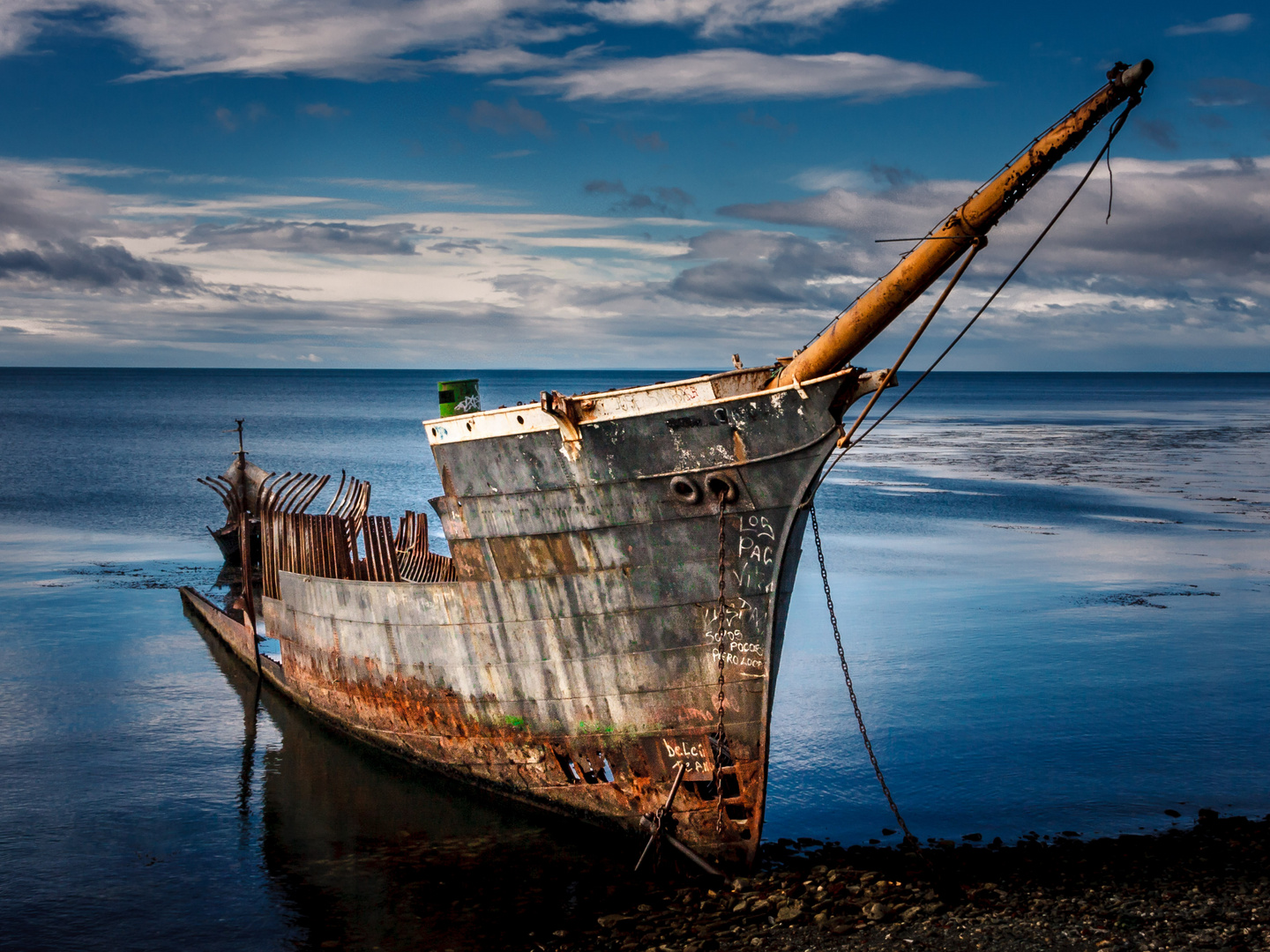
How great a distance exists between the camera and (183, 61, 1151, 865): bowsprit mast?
10.1 metres

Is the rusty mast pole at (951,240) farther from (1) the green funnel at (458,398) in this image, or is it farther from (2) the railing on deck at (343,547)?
(2) the railing on deck at (343,547)

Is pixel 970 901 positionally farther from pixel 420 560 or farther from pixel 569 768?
pixel 420 560

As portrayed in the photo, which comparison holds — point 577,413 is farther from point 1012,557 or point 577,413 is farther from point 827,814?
point 1012,557

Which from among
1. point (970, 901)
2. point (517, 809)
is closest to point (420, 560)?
point (517, 809)

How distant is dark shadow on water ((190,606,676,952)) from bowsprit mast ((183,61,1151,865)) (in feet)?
1.63

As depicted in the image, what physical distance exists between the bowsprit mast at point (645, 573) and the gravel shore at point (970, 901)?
95 centimetres

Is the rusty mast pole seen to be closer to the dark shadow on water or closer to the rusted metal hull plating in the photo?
the rusted metal hull plating

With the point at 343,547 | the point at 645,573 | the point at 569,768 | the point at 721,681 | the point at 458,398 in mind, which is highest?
the point at 458,398

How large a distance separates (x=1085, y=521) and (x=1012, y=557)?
8563mm

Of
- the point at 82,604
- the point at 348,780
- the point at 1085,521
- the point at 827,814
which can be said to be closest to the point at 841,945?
the point at 827,814

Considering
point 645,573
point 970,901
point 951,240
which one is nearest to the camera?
point 951,240

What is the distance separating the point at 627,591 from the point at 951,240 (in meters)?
4.92

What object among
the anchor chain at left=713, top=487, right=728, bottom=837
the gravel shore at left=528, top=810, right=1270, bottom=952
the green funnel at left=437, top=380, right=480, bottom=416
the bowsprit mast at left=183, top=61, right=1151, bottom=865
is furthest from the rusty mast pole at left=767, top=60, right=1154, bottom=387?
the gravel shore at left=528, top=810, right=1270, bottom=952

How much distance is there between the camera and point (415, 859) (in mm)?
12367
